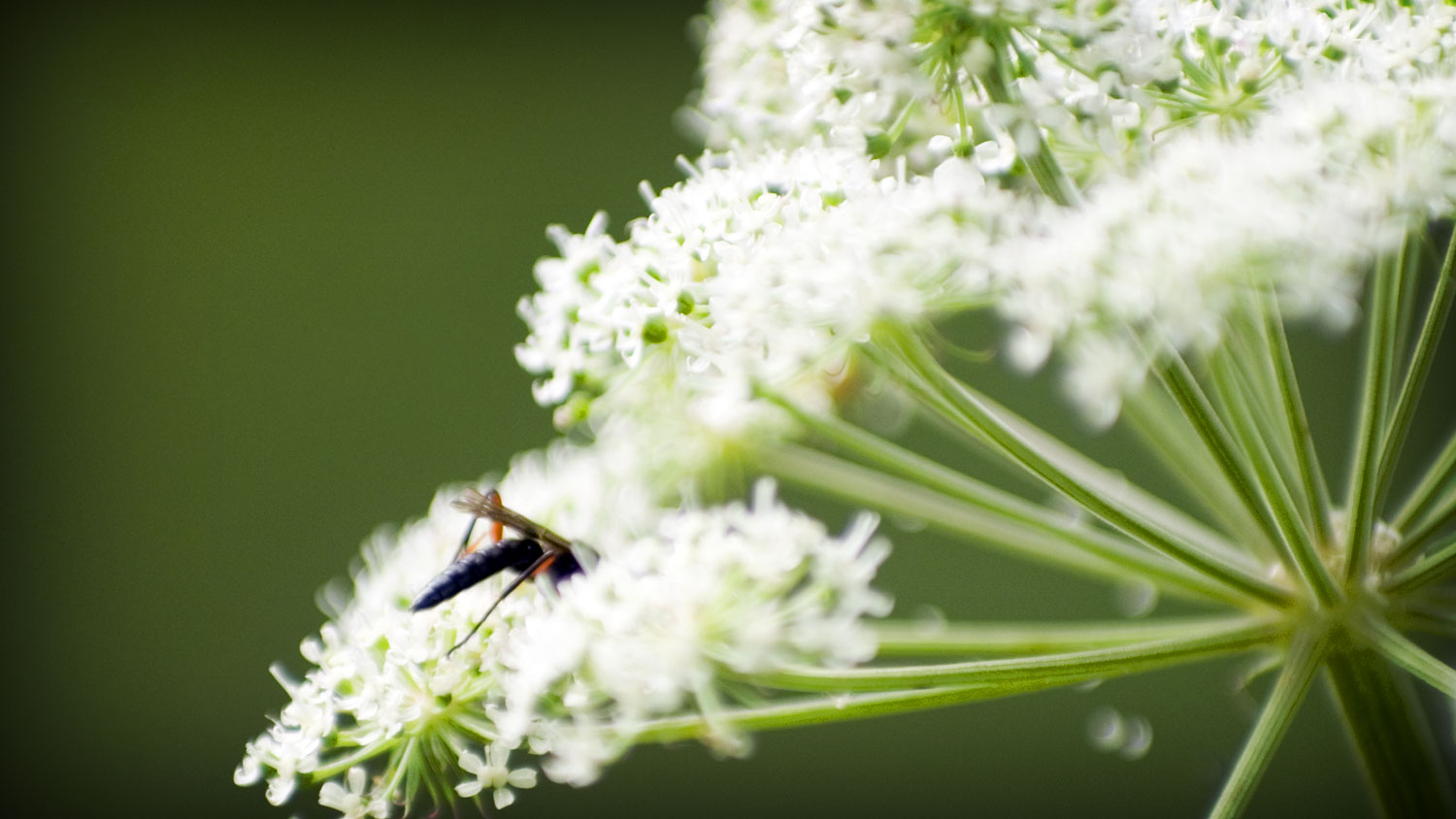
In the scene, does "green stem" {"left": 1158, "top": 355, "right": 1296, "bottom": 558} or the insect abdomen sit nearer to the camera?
"green stem" {"left": 1158, "top": 355, "right": 1296, "bottom": 558}

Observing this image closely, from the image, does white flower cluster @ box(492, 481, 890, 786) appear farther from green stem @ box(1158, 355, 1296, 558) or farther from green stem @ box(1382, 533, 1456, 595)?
green stem @ box(1382, 533, 1456, 595)

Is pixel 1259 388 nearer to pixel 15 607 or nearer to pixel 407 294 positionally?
pixel 407 294

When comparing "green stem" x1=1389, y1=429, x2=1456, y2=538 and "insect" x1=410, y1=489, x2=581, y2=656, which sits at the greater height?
"green stem" x1=1389, y1=429, x2=1456, y2=538

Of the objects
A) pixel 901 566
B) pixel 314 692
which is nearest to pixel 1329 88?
pixel 314 692

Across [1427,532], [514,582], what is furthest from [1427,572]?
[514,582]

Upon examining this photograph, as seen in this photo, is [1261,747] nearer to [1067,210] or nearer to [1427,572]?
[1427,572]

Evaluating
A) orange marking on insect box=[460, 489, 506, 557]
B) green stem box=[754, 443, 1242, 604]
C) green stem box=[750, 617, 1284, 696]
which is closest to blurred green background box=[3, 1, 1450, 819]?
green stem box=[754, 443, 1242, 604]

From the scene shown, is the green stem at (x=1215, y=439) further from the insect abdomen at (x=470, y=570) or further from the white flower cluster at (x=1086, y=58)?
the insect abdomen at (x=470, y=570)
